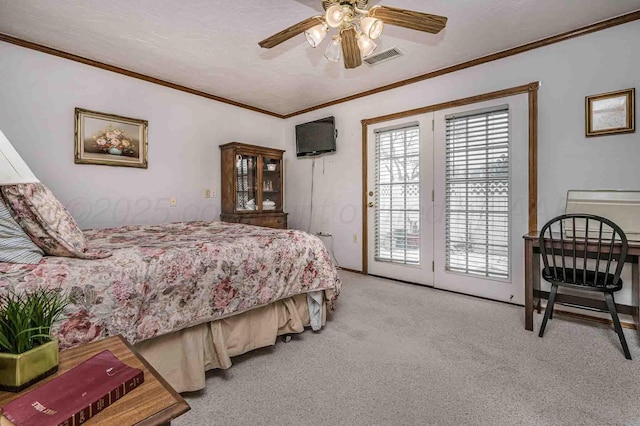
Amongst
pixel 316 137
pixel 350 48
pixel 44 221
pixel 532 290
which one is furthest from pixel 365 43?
pixel 316 137

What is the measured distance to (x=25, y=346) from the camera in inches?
28.3

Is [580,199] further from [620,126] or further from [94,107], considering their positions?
[94,107]

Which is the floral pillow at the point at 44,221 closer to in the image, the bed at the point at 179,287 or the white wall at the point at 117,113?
the bed at the point at 179,287

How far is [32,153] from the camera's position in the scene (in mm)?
2660

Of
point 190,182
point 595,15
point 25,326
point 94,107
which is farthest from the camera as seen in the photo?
point 190,182

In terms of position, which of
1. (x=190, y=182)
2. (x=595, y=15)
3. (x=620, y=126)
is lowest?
(x=190, y=182)

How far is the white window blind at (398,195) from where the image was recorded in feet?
11.5

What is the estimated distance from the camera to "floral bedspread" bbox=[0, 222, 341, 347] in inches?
47.8

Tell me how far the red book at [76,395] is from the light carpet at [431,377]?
838 mm

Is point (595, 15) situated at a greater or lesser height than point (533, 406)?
greater

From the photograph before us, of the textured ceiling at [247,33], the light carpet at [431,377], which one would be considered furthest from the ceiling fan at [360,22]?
the light carpet at [431,377]

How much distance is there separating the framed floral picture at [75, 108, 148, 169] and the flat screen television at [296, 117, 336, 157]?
6.69 ft

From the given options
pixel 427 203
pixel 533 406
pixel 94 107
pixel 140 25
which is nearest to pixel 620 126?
pixel 427 203

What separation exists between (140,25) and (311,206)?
9.61 feet
